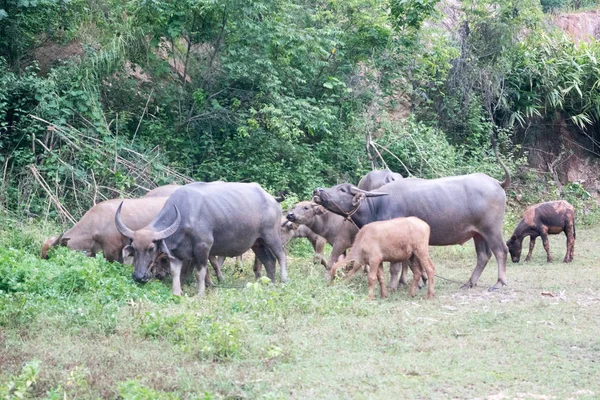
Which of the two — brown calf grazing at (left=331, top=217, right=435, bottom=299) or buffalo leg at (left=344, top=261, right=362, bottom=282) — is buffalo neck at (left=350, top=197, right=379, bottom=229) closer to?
brown calf grazing at (left=331, top=217, right=435, bottom=299)

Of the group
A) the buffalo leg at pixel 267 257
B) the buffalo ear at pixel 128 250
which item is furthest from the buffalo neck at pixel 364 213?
the buffalo ear at pixel 128 250

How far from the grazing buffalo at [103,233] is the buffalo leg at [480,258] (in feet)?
15.4

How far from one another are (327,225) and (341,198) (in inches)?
55.8

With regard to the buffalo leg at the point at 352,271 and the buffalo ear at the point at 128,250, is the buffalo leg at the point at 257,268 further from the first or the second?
the buffalo ear at the point at 128,250

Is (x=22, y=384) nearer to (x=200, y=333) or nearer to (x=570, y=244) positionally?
(x=200, y=333)

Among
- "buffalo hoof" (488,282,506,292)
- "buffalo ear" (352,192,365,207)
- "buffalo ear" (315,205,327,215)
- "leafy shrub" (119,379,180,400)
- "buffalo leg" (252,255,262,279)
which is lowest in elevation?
"buffalo leg" (252,255,262,279)

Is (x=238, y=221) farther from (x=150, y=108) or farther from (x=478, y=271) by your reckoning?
(x=150, y=108)

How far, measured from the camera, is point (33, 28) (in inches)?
621

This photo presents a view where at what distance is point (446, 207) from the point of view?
11180mm

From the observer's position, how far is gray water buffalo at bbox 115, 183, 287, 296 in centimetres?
991

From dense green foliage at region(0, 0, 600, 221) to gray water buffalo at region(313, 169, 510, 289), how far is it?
423 centimetres

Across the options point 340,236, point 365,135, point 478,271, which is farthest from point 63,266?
point 365,135

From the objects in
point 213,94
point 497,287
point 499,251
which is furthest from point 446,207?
point 213,94

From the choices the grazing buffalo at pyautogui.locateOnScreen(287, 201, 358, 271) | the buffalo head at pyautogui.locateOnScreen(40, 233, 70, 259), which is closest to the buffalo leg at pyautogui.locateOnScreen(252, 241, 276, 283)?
the grazing buffalo at pyautogui.locateOnScreen(287, 201, 358, 271)
